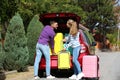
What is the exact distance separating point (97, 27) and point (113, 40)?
22.4 ft

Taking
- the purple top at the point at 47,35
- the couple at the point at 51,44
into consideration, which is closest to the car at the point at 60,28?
the couple at the point at 51,44

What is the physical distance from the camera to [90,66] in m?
12.2

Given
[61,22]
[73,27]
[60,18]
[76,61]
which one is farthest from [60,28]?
[76,61]

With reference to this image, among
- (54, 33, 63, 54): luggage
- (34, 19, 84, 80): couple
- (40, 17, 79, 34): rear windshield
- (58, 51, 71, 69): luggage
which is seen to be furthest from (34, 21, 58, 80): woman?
(40, 17, 79, 34): rear windshield

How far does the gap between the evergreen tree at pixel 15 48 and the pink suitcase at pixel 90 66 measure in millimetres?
4694

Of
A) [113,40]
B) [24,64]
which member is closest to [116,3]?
[113,40]

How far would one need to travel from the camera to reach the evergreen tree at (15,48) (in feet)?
53.4

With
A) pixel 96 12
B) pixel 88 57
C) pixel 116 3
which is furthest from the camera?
pixel 116 3

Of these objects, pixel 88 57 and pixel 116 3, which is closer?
pixel 88 57

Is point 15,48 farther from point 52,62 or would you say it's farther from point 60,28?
point 52,62

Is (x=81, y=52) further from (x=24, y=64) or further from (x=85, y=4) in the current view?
(x=85, y=4)

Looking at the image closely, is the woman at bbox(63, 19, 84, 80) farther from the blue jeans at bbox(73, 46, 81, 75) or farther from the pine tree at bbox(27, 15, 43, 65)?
the pine tree at bbox(27, 15, 43, 65)

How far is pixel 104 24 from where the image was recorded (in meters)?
62.2

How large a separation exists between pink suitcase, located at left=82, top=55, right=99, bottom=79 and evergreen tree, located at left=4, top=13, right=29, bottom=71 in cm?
469
